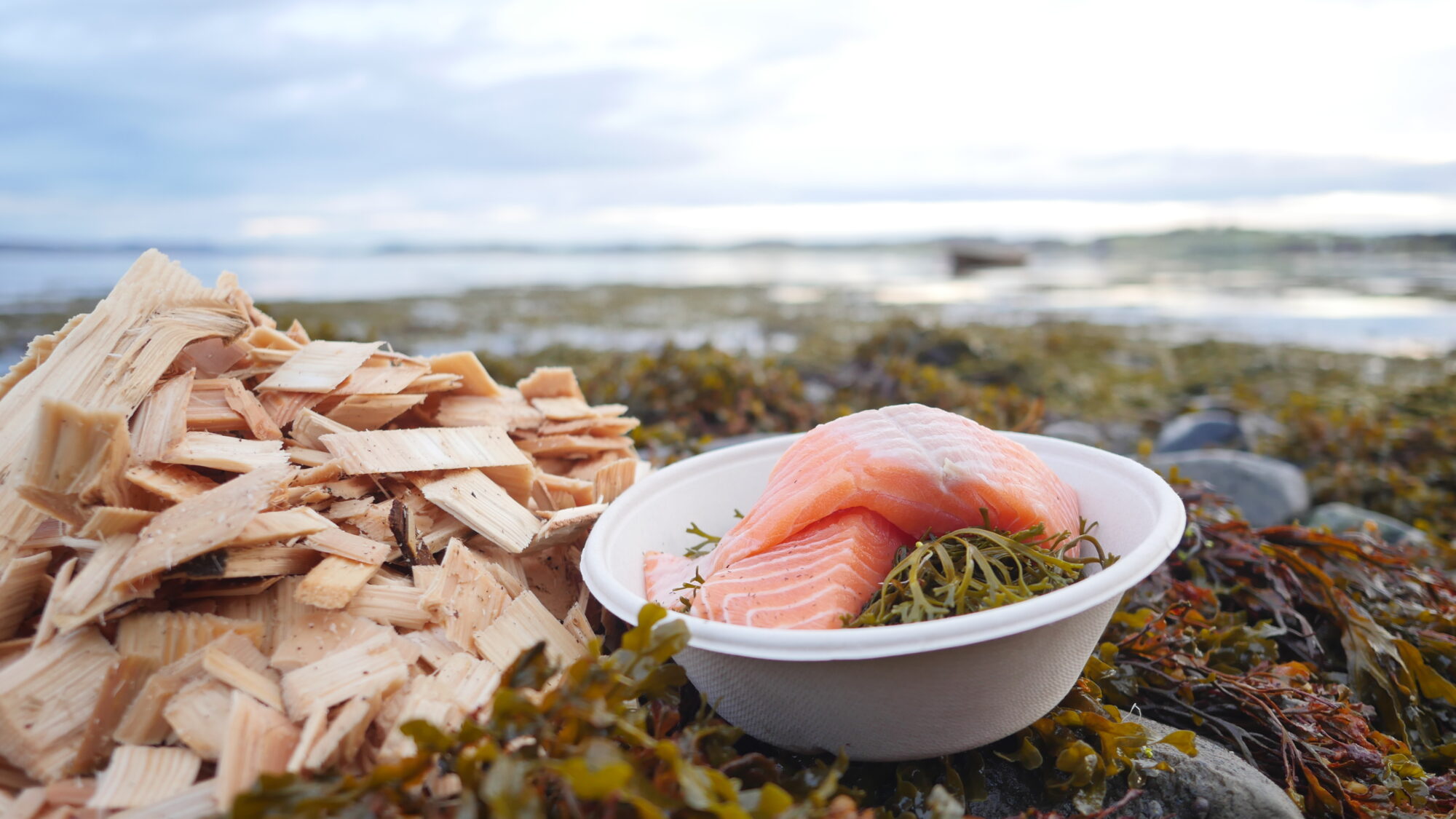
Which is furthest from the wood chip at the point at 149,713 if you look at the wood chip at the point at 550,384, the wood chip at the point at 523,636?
the wood chip at the point at 550,384

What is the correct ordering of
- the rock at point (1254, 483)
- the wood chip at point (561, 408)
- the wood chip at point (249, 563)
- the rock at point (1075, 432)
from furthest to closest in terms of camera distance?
the rock at point (1075, 432), the rock at point (1254, 483), the wood chip at point (561, 408), the wood chip at point (249, 563)

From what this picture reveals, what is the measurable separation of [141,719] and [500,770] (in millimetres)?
950

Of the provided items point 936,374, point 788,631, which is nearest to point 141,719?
point 788,631

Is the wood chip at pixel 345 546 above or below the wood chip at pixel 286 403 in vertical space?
below

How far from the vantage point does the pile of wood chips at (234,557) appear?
175 cm

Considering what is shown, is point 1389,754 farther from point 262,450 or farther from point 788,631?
point 262,450

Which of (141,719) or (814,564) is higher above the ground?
(141,719)

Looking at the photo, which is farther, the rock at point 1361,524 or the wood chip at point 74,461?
the rock at point 1361,524

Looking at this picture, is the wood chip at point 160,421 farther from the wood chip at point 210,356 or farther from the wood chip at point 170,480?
the wood chip at point 210,356

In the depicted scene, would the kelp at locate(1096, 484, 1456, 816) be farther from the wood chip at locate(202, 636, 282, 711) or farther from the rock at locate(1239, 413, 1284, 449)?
the rock at locate(1239, 413, 1284, 449)

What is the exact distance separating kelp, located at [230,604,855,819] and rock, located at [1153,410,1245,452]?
21.4 feet

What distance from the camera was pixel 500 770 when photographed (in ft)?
4.87

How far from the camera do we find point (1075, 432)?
614 centimetres

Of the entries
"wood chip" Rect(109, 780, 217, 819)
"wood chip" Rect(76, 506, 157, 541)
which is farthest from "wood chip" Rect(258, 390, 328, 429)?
"wood chip" Rect(109, 780, 217, 819)
